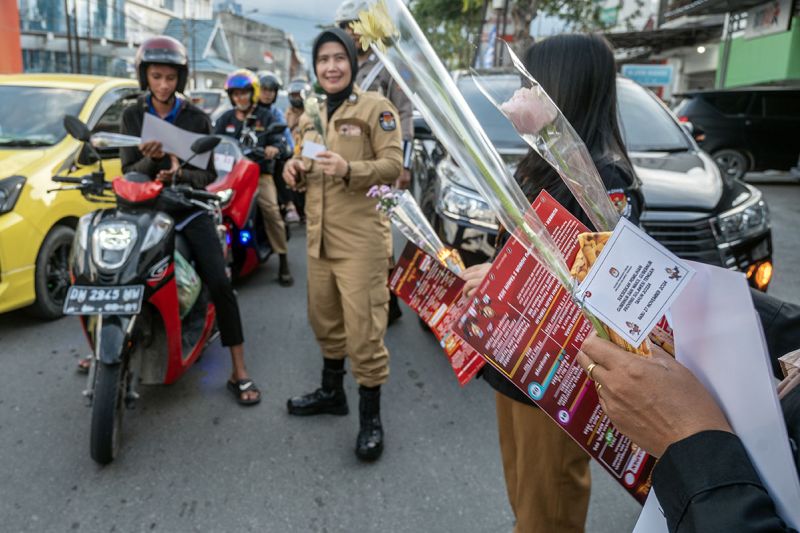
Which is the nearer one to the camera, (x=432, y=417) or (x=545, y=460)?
(x=545, y=460)

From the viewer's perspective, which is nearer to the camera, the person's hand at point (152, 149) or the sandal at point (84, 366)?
the person's hand at point (152, 149)

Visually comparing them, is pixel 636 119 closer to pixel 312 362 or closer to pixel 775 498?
pixel 312 362

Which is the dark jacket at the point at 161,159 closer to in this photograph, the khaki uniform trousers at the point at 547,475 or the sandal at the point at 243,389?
the sandal at the point at 243,389

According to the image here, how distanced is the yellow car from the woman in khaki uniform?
1.33m

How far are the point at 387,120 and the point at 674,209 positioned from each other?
192cm

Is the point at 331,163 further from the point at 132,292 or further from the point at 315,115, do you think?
the point at 132,292

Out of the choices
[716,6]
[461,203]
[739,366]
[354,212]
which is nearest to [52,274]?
[354,212]

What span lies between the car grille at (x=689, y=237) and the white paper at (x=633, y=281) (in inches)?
116

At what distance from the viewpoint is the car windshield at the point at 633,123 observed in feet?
14.4

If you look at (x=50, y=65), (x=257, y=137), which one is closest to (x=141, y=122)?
(x=257, y=137)

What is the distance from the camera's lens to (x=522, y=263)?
1.17 m

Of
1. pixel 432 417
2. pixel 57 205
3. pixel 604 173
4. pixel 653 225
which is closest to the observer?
pixel 604 173

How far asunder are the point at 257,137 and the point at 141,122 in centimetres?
276

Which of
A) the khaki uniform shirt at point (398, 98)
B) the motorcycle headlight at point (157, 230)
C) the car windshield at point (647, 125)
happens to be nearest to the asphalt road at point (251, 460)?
the motorcycle headlight at point (157, 230)
